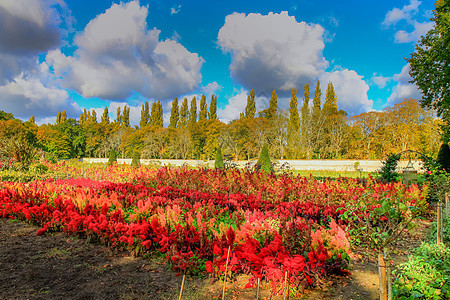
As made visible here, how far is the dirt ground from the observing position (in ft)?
8.05

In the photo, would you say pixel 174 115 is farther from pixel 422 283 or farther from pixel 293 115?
pixel 422 283

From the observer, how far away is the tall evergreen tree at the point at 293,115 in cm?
3359

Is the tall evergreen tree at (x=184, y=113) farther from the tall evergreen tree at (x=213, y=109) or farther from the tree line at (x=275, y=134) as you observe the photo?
the tall evergreen tree at (x=213, y=109)

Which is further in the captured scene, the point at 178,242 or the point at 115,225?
the point at 115,225

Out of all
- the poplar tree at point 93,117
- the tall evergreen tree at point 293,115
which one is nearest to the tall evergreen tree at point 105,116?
the poplar tree at point 93,117

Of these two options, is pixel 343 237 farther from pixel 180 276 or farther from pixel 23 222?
pixel 23 222

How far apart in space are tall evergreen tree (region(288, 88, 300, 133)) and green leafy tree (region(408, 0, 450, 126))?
1971cm

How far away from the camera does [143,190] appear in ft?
20.2

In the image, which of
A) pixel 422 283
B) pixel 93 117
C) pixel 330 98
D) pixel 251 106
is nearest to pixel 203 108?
pixel 251 106

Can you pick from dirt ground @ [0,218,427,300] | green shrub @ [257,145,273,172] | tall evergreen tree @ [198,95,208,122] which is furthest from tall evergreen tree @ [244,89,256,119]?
dirt ground @ [0,218,427,300]

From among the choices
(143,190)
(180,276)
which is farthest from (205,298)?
(143,190)

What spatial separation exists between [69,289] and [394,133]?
102 feet

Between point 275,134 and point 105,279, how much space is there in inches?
1229

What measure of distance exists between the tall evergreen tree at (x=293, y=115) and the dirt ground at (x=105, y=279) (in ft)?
102
